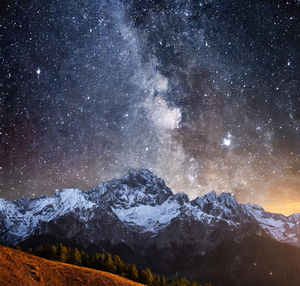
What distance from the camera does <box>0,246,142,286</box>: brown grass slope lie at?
19.6 metres

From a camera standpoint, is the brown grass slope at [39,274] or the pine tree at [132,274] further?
the pine tree at [132,274]

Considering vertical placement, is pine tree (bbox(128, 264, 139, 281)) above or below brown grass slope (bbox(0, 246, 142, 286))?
above

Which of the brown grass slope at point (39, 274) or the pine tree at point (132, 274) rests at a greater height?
the pine tree at point (132, 274)

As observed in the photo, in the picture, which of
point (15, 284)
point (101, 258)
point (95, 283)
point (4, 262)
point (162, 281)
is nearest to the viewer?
point (15, 284)

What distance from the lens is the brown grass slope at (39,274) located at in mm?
19594

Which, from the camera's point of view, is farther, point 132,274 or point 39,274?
point 132,274

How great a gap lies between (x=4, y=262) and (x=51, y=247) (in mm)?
14791

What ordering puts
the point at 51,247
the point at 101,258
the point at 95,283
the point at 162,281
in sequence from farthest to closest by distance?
the point at 162,281, the point at 101,258, the point at 51,247, the point at 95,283

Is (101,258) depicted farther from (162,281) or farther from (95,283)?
(95,283)

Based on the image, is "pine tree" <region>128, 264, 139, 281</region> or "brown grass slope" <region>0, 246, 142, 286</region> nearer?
"brown grass slope" <region>0, 246, 142, 286</region>

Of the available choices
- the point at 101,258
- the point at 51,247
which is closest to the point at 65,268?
the point at 51,247

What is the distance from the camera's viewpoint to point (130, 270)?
39938mm

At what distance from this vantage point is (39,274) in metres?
21.3

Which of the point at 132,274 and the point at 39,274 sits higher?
the point at 132,274
